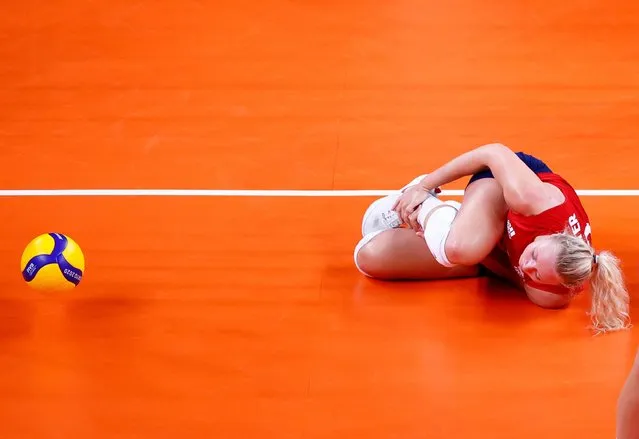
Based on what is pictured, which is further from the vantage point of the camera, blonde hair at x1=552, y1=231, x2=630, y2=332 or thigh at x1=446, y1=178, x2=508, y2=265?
thigh at x1=446, y1=178, x2=508, y2=265

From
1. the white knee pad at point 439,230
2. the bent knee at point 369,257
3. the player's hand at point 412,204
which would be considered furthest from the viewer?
the bent knee at point 369,257

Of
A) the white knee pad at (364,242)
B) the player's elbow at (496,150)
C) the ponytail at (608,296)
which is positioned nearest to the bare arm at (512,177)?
the player's elbow at (496,150)

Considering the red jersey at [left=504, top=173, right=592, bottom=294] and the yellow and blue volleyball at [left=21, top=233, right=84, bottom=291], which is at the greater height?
the red jersey at [left=504, top=173, right=592, bottom=294]

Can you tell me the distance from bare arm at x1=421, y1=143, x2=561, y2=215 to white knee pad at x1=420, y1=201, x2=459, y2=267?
0.19 metres

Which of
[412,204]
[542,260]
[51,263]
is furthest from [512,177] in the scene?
[51,263]

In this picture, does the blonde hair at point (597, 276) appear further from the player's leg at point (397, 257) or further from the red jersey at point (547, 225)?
the player's leg at point (397, 257)

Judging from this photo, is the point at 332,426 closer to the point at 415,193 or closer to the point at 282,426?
the point at 282,426

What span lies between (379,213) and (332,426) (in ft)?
4.67

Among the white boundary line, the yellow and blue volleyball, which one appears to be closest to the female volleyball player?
the white boundary line

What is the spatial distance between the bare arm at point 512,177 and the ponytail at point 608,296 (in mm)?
354

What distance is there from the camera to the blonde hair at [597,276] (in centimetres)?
483

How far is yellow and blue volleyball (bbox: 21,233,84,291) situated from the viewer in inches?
205

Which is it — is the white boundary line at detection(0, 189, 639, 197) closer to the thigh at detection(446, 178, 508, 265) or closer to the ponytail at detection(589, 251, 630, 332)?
the thigh at detection(446, 178, 508, 265)

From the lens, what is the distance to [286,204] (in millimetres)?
6199
